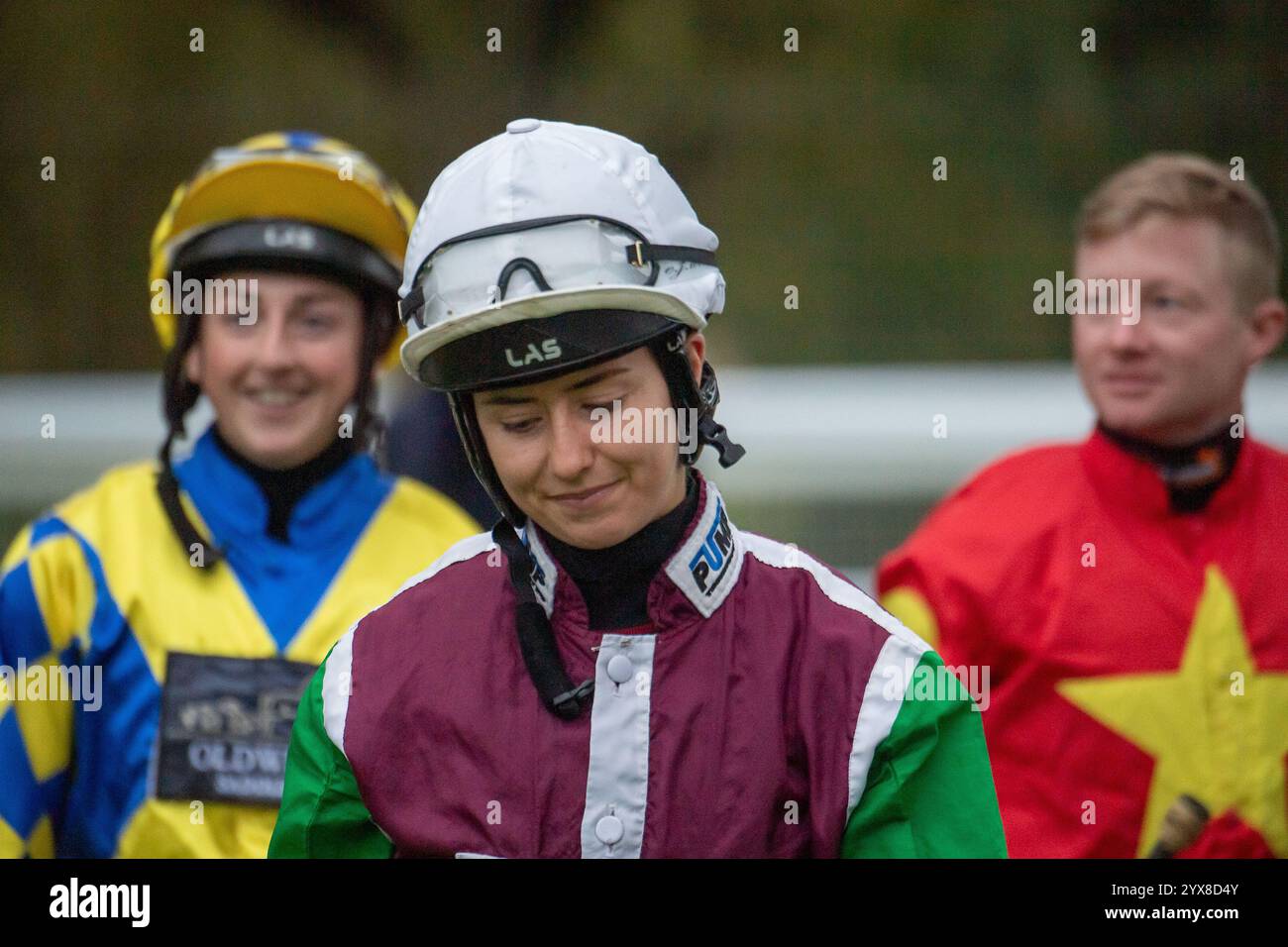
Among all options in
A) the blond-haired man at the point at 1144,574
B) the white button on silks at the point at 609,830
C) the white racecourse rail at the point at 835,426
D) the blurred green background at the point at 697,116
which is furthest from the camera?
the blurred green background at the point at 697,116

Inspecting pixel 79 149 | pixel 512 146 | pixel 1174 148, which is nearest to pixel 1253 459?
pixel 512 146

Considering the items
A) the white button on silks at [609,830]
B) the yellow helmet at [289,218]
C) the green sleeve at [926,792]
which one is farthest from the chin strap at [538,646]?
the yellow helmet at [289,218]

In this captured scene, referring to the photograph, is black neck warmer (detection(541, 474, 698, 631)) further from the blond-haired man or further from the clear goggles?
the blond-haired man

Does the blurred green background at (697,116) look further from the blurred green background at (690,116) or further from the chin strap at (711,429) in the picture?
the chin strap at (711,429)

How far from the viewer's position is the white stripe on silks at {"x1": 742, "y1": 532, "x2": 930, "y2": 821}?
208cm

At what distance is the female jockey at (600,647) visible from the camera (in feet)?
6.88

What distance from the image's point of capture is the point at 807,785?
212 cm

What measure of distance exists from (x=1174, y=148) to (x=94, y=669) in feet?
20.0

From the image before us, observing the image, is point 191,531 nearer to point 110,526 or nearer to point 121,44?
point 110,526

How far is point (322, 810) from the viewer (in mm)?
2188

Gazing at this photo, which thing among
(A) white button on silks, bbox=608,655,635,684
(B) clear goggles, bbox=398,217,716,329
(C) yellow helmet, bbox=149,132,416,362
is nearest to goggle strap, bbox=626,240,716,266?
(B) clear goggles, bbox=398,217,716,329

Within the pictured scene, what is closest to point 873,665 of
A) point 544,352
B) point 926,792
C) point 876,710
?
point 876,710

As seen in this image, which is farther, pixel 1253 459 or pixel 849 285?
pixel 849 285

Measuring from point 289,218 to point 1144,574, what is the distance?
5.69 feet
